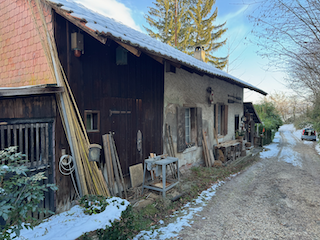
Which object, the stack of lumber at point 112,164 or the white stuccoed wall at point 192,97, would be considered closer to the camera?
the stack of lumber at point 112,164

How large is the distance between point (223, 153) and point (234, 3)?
5.89 metres

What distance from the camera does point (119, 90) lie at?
15.1 ft

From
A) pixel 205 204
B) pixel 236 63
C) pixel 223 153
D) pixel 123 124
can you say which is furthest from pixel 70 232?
pixel 236 63

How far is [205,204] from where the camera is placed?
183 inches

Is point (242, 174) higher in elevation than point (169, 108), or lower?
lower

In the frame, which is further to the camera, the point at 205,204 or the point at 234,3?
the point at 205,204

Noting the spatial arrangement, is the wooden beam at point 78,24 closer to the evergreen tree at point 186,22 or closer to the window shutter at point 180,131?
the window shutter at point 180,131

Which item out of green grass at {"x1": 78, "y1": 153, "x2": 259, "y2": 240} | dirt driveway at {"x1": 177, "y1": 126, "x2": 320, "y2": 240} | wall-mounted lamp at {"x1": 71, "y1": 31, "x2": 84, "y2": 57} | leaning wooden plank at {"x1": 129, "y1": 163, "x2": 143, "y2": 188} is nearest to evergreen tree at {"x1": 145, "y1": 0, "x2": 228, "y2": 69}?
green grass at {"x1": 78, "y1": 153, "x2": 259, "y2": 240}

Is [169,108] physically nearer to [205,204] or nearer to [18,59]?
[205,204]

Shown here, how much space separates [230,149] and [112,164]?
6.28 meters

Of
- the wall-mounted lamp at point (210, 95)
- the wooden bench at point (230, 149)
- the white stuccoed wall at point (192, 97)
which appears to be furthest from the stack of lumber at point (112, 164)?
the wooden bench at point (230, 149)

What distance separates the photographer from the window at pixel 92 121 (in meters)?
4.08

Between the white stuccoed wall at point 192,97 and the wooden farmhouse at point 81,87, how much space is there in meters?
0.05

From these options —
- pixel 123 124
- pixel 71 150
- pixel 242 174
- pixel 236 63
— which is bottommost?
pixel 242 174
